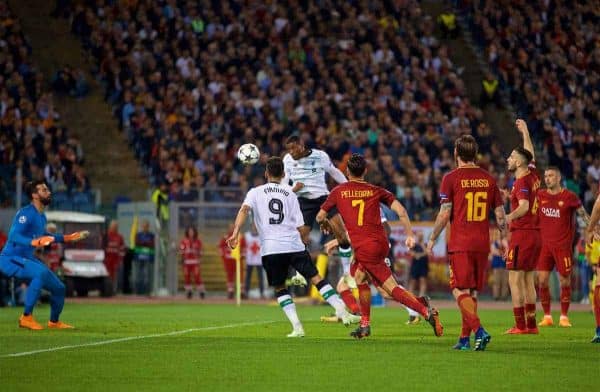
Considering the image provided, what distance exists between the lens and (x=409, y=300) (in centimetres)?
1552

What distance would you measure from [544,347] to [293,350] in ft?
9.71

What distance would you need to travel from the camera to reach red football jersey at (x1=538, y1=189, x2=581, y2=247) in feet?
67.8

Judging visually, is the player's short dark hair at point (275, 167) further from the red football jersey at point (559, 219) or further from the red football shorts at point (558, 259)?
the red football shorts at point (558, 259)

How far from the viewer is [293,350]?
1436cm

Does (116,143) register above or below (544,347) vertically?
above

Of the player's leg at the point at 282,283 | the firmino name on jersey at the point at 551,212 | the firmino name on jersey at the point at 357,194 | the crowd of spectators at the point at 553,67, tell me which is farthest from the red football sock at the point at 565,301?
the crowd of spectators at the point at 553,67

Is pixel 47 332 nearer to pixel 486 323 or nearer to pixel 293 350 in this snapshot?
pixel 293 350

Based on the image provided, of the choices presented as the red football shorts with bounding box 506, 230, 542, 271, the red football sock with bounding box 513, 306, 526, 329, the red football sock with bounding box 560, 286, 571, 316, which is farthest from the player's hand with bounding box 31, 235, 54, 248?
the red football sock with bounding box 560, 286, 571, 316

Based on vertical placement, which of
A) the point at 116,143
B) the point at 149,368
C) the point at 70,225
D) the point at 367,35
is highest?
the point at 367,35

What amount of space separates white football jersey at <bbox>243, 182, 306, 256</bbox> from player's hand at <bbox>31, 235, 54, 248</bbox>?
131 inches

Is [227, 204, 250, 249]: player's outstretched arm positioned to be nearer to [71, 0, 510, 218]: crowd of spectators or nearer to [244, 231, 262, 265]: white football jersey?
[244, 231, 262, 265]: white football jersey

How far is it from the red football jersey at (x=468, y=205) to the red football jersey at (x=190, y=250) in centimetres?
2183

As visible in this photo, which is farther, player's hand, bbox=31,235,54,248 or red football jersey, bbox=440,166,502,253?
player's hand, bbox=31,235,54,248

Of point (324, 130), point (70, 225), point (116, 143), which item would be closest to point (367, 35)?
point (324, 130)
